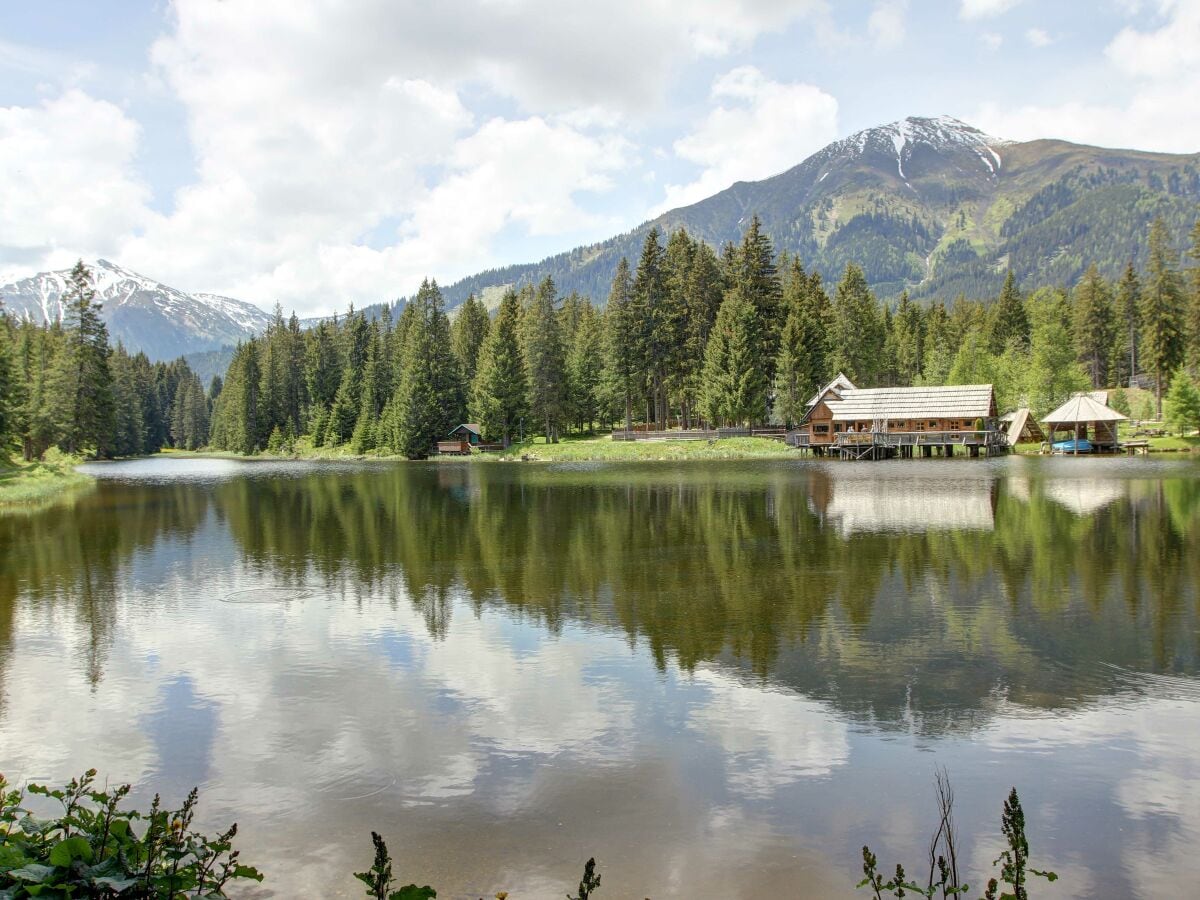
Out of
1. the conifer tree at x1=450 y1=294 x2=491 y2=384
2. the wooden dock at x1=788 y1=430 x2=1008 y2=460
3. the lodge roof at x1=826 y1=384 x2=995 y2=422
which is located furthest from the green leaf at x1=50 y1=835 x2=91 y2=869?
the conifer tree at x1=450 y1=294 x2=491 y2=384

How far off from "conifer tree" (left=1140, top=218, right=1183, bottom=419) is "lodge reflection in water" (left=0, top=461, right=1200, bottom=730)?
178ft

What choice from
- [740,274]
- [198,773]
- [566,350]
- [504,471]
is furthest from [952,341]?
[198,773]

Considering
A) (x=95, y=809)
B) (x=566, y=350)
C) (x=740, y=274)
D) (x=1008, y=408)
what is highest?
(x=740, y=274)

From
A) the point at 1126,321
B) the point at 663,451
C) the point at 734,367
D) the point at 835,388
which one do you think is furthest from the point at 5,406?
the point at 1126,321

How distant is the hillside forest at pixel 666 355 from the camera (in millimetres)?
81750

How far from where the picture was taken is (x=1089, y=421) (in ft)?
241

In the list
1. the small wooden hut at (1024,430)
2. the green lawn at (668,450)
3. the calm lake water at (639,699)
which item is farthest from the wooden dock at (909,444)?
the calm lake water at (639,699)

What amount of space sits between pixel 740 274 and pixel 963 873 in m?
83.6

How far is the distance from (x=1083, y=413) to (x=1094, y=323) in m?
44.8

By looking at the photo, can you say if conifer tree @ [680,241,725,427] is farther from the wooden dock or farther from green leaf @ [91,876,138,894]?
green leaf @ [91,876,138,894]

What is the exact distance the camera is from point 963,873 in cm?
737

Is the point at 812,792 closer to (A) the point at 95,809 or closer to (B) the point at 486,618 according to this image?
(A) the point at 95,809

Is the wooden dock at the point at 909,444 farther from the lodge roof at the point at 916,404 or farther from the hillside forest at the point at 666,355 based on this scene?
the hillside forest at the point at 666,355

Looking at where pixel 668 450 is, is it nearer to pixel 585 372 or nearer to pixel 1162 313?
pixel 585 372
